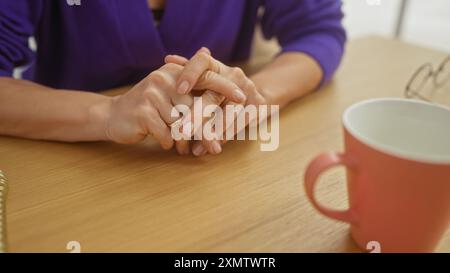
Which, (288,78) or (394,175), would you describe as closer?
(394,175)

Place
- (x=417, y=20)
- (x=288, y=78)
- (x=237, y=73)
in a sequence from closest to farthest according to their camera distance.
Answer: (x=237, y=73), (x=288, y=78), (x=417, y=20)

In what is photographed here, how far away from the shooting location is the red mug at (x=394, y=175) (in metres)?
0.28

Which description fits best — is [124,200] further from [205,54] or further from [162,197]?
[205,54]

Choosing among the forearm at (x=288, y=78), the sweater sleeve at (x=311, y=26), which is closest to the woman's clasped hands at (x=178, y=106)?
the forearm at (x=288, y=78)

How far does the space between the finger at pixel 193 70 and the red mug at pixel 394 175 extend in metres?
0.18

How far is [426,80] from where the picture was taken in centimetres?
70

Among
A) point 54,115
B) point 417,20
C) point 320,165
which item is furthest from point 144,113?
point 417,20

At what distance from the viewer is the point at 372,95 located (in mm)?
649

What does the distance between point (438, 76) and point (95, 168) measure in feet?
1.91

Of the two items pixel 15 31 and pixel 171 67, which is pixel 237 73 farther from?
pixel 15 31

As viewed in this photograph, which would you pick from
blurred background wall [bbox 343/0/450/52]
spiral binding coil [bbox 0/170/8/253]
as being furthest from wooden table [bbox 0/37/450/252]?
blurred background wall [bbox 343/0/450/52]

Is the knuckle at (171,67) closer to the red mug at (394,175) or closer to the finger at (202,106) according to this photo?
the finger at (202,106)

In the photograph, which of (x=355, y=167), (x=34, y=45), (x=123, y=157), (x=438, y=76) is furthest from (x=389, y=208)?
(x=34, y=45)

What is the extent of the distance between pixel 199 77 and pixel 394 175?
0.25 meters
